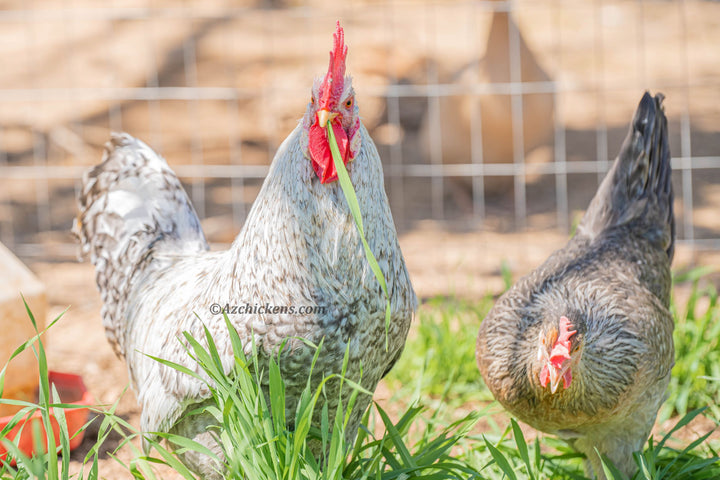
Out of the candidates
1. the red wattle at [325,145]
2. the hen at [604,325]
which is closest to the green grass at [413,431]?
the hen at [604,325]

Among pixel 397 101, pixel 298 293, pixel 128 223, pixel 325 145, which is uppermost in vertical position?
pixel 397 101

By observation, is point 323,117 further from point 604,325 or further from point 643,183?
point 643,183

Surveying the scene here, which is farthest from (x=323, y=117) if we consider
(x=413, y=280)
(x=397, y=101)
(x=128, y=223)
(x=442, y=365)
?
(x=397, y=101)

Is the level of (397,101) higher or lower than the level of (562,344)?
higher

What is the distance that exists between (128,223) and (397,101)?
399 centimetres

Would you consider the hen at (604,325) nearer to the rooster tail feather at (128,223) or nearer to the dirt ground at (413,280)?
the dirt ground at (413,280)

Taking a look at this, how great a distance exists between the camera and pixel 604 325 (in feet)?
9.39

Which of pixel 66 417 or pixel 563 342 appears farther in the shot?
pixel 66 417

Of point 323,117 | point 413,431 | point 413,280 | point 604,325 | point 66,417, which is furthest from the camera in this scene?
point 413,280

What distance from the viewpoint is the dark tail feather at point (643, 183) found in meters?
3.35

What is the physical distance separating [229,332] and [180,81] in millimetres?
6025

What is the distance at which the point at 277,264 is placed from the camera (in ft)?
7.25

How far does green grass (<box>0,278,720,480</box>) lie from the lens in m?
2.03

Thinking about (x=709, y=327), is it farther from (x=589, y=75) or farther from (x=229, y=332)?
(x=589, y=75)
